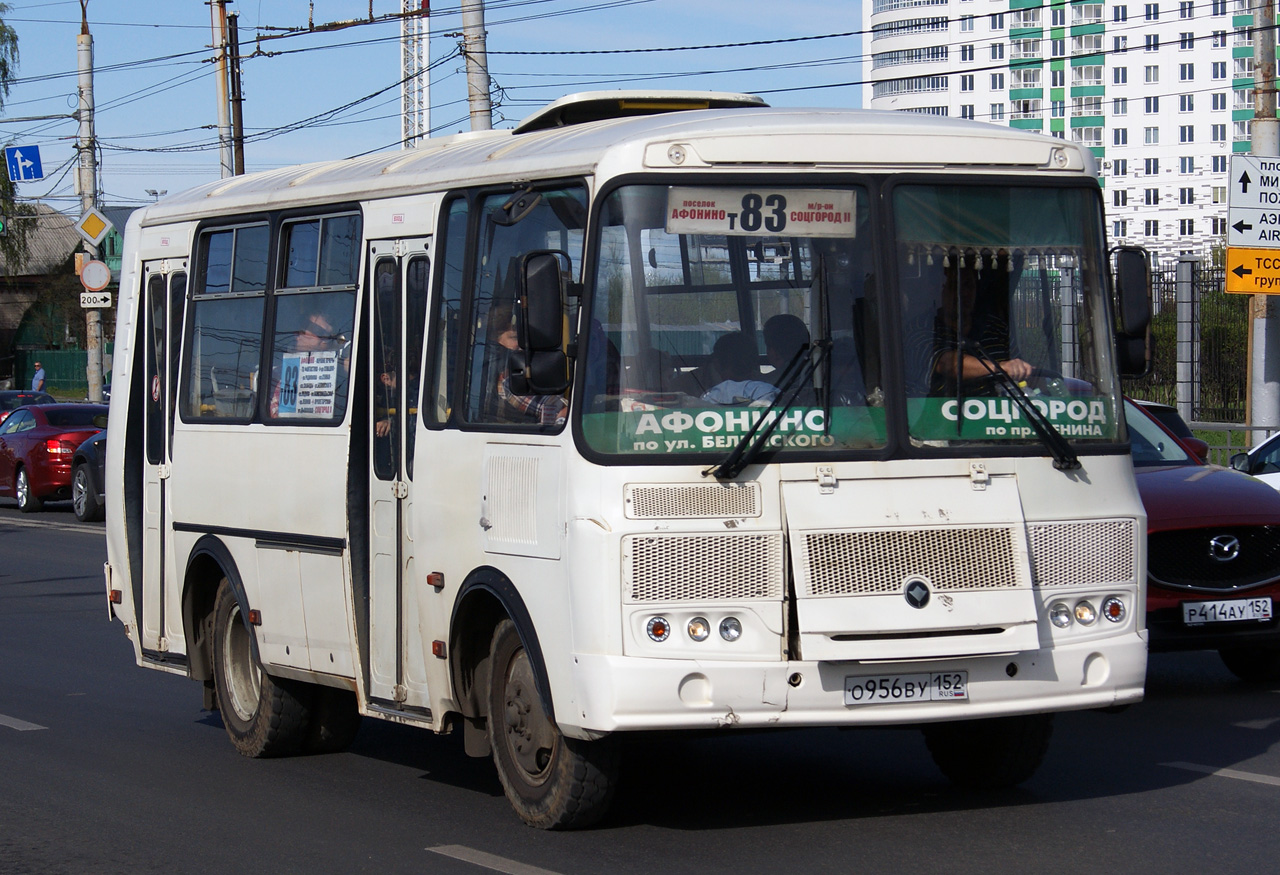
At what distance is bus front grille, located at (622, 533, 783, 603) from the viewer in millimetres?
6270

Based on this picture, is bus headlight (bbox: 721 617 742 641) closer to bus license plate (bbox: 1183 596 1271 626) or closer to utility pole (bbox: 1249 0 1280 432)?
bus license plate (bbox: 1183 596 1271 626)

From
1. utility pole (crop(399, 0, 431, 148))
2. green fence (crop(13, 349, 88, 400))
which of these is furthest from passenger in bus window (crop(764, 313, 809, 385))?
green fence (crop(13, 349, 88, 400))

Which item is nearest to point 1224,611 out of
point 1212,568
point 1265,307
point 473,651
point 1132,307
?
point 1212,568

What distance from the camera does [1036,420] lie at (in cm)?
680

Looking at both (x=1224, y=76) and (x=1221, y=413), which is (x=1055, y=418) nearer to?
(x=1221, y=413)

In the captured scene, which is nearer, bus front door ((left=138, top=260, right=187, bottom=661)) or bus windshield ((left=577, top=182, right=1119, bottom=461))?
bus windshield ((left=577, top=182, right=1119, bottom=461))

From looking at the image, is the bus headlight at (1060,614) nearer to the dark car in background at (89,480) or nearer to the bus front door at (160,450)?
the bus front door at (160,450)

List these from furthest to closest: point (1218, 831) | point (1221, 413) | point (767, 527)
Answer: point (1221, 413) → point (1218, 831) → point (767, 527)

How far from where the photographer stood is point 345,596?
8.16 metres

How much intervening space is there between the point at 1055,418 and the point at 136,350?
555 cm

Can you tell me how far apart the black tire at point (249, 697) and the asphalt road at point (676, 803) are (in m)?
0.11

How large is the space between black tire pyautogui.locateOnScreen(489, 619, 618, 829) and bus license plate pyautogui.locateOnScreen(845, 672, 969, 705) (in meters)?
0.94

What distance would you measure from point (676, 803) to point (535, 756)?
872mm

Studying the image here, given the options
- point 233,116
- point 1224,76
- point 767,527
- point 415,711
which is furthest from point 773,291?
point 1224,76
